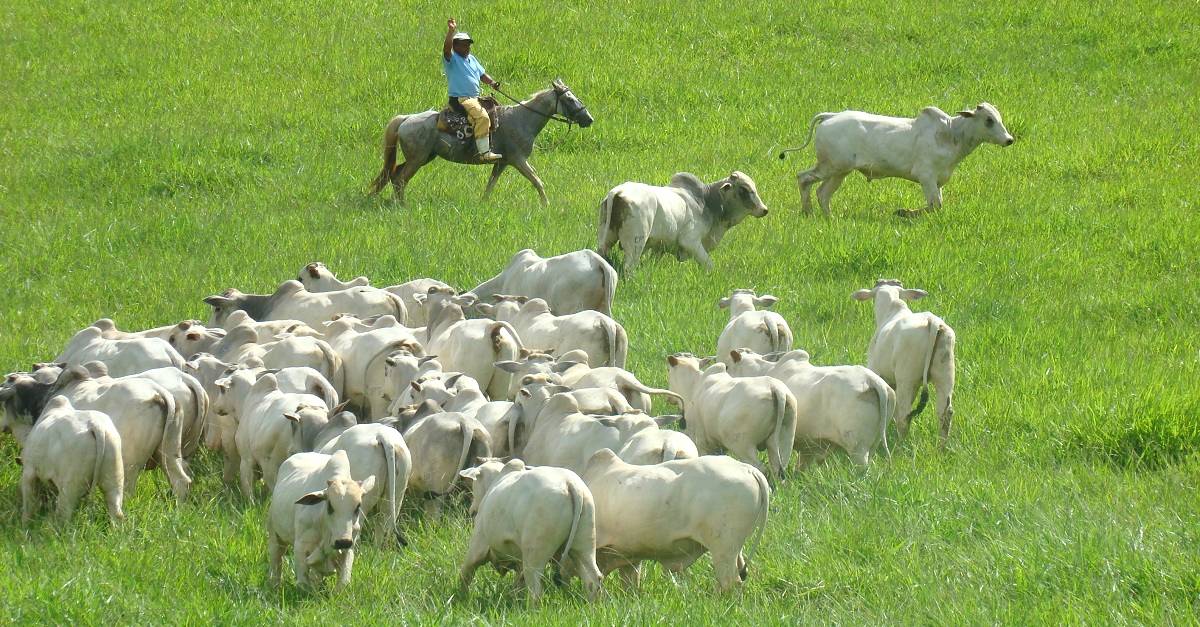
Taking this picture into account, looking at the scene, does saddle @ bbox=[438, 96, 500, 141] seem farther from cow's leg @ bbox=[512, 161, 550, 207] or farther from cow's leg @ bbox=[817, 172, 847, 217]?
cow's leg @ bbox=[817, 172, 847, 217]

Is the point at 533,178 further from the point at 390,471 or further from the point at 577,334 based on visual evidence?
the point at 390,471

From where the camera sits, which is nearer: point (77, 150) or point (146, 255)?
point (146, 255)

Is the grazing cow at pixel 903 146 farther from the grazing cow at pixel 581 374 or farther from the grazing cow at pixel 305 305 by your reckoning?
the grazing cow at pixel 581 374

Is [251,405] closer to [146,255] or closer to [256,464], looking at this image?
[256,464]

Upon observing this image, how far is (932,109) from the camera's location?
1786cm

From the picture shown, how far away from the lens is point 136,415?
894 centimetres

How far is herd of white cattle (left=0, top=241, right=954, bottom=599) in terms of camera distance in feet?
23.3

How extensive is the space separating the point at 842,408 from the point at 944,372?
1232 millimetres

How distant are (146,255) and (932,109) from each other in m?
9.51

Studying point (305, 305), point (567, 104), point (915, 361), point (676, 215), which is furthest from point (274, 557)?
point (567, 104)

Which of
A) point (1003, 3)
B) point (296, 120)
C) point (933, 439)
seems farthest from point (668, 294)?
point (1003, 3)

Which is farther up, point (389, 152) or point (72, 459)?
point (72, 459)

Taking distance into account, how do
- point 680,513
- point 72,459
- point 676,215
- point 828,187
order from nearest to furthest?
point 680,513 < point 72,459 < point 676,215 < point 828,187

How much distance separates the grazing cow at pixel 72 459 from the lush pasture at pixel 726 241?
0.65ft
